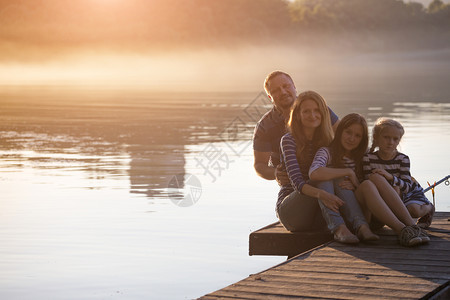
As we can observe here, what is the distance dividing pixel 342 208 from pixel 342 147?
16.4 inches

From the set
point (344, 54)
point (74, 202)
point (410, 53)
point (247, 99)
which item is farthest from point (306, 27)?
point (74, 202)

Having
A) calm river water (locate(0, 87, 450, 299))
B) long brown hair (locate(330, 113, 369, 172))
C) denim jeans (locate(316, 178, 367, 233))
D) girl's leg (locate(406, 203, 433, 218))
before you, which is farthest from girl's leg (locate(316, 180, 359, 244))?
calm river water (locate(0, 87, 450, 299))

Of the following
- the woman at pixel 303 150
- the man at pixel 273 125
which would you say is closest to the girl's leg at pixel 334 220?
the woman at pixel 303 150

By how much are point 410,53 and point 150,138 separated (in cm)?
11625

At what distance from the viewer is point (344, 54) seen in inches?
4946

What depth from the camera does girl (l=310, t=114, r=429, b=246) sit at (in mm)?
5785

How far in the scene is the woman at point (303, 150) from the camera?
596 cm

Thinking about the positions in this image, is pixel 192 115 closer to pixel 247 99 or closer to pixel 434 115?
pixel 434 115

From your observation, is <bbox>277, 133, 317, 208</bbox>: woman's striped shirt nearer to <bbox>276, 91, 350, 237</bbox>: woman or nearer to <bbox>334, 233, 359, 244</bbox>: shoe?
<bbox>276, 91, 350, 237</bbox>: woman

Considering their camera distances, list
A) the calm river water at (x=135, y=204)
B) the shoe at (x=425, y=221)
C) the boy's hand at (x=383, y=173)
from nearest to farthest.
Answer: the boy's hand at (x=383, y=173) < the shoe at (x=425, y=221) < the calm river water at (x=135, y=204)

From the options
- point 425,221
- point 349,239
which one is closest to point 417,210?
point 425,221

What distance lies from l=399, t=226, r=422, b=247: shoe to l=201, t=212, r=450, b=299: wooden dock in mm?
36

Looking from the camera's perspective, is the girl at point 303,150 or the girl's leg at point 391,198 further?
the girl at point 303,150

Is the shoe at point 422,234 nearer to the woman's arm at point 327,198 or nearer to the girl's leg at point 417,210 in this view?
the girl's leg at point 417,210
